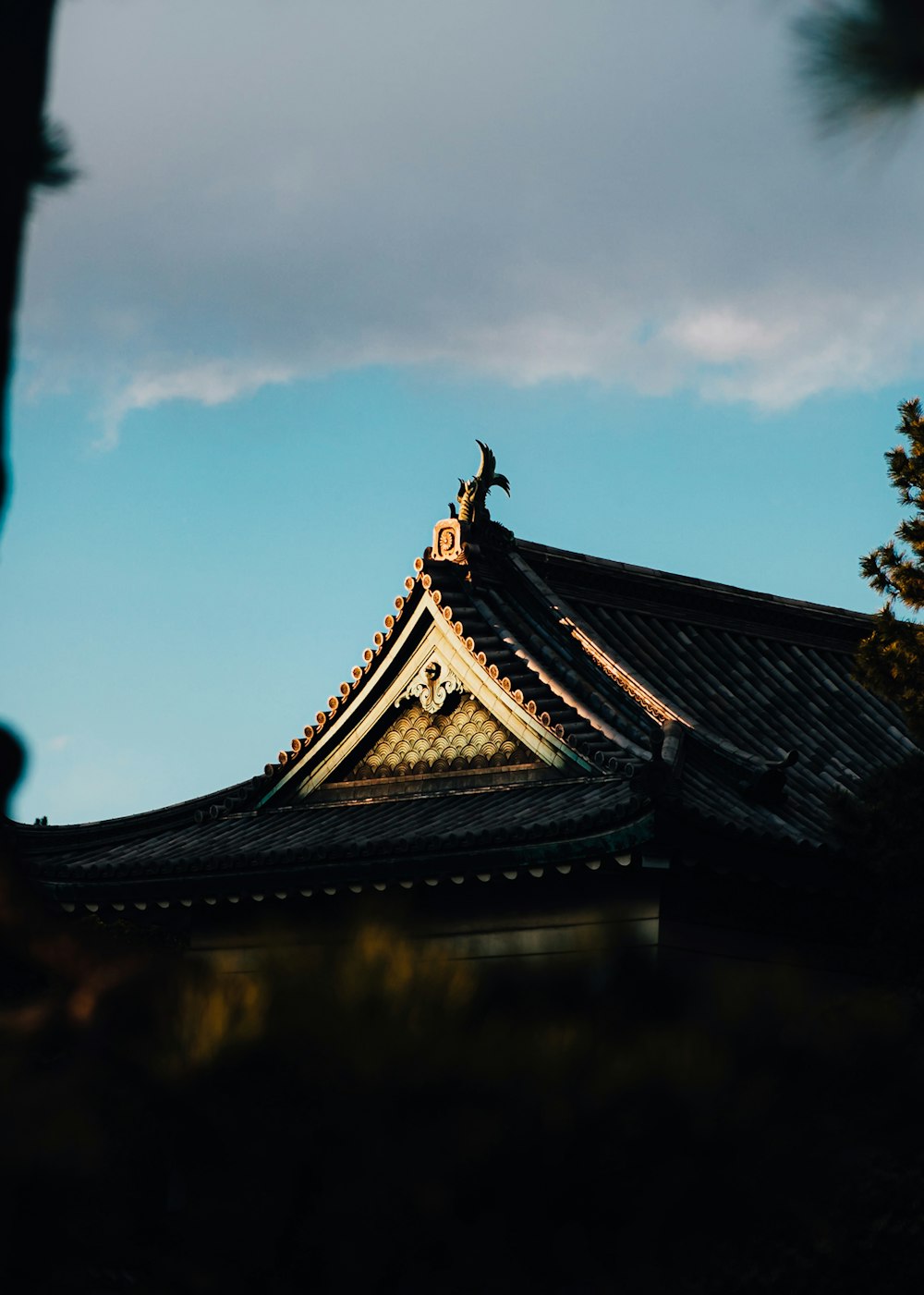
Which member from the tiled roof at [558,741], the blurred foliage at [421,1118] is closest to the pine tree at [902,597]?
the tiled roof at [558,741]

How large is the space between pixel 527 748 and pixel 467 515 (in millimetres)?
2854

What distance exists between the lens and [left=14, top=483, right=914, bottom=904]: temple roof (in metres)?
12.3

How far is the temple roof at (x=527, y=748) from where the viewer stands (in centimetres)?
1228

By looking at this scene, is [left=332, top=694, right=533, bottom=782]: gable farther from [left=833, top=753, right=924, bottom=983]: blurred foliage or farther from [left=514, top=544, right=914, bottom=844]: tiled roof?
[left=833, top=753, right=924, bottom=983]: blurred foliage

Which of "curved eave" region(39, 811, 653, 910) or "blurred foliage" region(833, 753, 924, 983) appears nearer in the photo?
"blurred foliage" region(833, 753, 924, 983)

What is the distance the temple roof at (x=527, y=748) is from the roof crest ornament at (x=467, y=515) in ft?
0.09

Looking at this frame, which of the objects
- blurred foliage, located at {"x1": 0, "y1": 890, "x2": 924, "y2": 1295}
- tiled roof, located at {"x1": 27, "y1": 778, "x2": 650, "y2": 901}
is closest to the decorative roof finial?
tiled roof, located at {"x1": 27, "y1": 778, "x2": 650, "y2": 901}

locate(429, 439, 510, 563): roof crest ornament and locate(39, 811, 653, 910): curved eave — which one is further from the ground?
locate(429, 439, 510, 563): roof crest ornament

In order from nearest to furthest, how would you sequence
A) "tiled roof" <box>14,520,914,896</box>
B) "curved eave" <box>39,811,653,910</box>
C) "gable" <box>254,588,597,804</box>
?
"curved eave" <box>39,811,653,910</box> → "tiled roof" <box>14,520,914,896</box> → "gable" <box>254,588,597,804</box>

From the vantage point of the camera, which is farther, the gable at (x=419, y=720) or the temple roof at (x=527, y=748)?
the gable at (x=419, y=720)

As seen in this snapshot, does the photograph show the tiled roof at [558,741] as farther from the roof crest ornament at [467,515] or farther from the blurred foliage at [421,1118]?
the blurred foliage at [421,1118]

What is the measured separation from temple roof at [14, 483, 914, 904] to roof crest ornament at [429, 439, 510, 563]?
3 cm

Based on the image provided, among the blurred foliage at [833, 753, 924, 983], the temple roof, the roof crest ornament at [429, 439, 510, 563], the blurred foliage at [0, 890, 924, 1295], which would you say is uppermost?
the roof crest ornament at [429, 439, 510, 563]

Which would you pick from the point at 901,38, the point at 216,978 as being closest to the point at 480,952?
the point at 901,38
